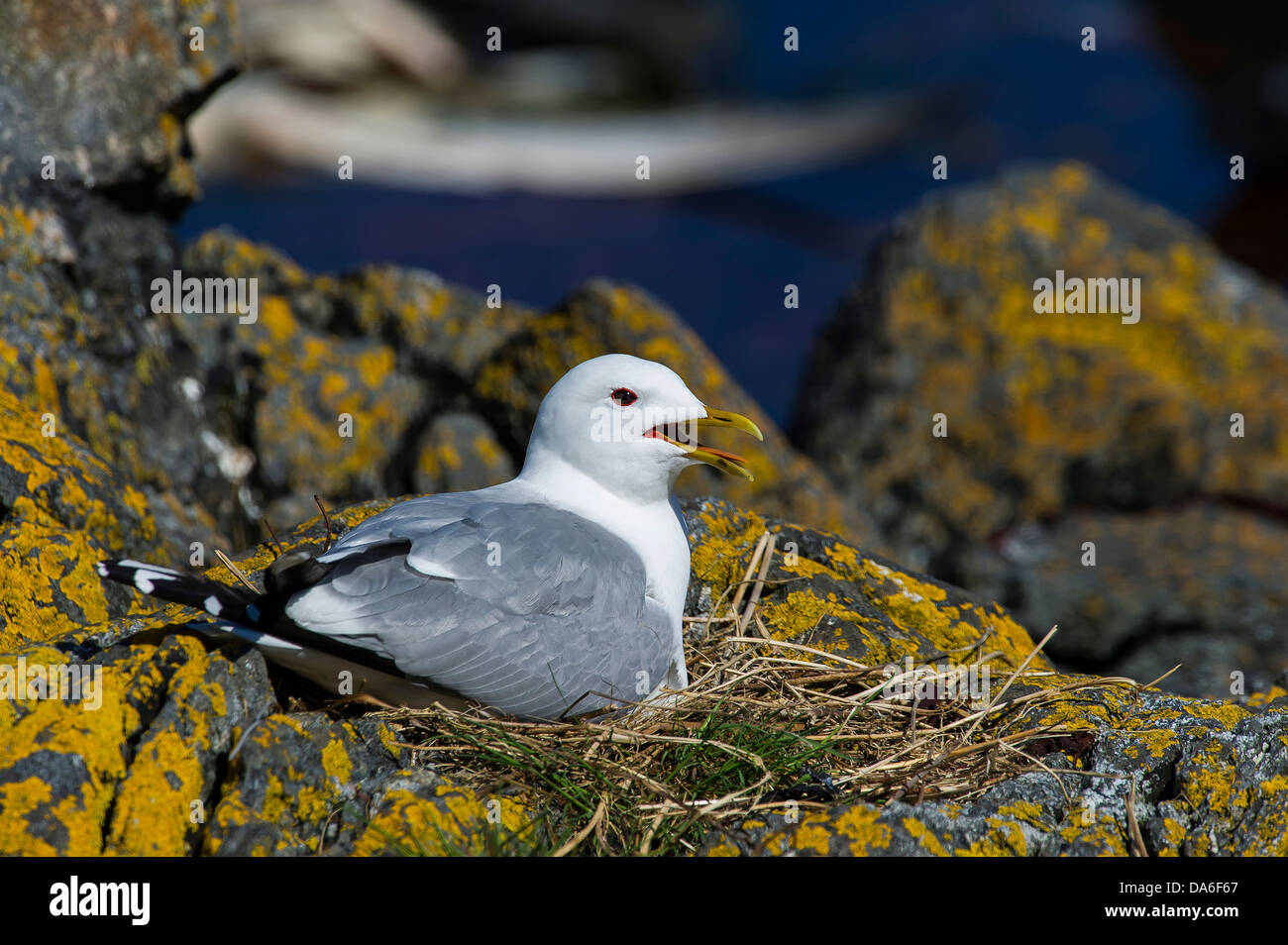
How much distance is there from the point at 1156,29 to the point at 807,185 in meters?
5.10

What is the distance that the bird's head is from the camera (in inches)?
162

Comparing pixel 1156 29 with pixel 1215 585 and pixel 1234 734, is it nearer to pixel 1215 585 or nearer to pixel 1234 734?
pixel 1215 585

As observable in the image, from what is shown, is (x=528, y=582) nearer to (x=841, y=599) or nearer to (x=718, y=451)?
(x=718, y=451)

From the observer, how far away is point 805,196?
1538 centimetres

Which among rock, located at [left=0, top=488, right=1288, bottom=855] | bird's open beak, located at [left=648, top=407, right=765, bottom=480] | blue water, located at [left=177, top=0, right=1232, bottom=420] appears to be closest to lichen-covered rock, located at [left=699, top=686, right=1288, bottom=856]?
rock, located at [left=0, top=488, right=1288, bottom=855]

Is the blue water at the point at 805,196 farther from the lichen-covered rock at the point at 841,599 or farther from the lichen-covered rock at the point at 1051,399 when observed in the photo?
the lichen-covered rock at the point at 841,599

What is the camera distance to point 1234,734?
3.37m

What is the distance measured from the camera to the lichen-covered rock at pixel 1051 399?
755cm

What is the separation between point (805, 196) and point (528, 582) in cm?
1263

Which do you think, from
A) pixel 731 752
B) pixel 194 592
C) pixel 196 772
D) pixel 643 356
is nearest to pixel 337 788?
pixel 196 772

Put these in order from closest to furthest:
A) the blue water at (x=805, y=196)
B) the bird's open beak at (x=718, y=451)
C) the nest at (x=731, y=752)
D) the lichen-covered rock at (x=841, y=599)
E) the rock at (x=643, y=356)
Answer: the nest at (x=731, y=752)
the bird's open beak at (x=718, y=451)
the lichen-covered rock at (x=841, y=599)
the rock at (x=643, y=356)
the blue water at (x=805, y=196)

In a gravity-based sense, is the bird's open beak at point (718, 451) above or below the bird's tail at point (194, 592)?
above

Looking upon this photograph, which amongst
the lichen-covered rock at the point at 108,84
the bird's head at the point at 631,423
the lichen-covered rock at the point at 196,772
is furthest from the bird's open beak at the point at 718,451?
the lichen-covered rock at the point at 108,84
